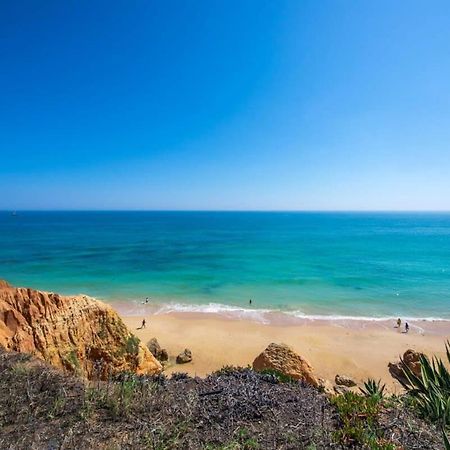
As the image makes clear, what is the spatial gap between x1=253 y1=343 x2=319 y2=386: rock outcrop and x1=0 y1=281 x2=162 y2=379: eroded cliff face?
13.7 ft

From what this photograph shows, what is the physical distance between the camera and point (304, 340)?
20.2 meters

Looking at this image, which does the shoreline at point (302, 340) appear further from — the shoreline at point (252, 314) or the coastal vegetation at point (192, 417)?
the coastal vegetation at point (192, 417)

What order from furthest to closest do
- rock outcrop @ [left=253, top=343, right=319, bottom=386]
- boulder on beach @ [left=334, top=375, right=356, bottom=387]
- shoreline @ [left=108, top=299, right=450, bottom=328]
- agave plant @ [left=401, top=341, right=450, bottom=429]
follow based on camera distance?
shoreline @ [left=108, top=299, right=450, bottom=328]
boulder on beach @ [left=334, top=375, right=356, bottom=387]
rock outcrop @ [left=253, top=343, right=319, bottom=386]
agave plant @ [left=401, top=341, right=450, bottom=429]

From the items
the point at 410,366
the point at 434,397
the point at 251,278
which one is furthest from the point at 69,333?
the point at 251,278

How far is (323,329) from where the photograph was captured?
22.8 m

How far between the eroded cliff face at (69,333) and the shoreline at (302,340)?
519 cm

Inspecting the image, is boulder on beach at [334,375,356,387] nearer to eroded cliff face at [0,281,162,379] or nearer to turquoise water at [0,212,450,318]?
eroded cliff face at [0,281,162,379]

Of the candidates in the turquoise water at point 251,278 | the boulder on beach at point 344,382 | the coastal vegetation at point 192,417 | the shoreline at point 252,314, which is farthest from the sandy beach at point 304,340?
the coastal vegetation at point 192,417

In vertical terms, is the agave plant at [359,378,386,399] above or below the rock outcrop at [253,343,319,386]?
above

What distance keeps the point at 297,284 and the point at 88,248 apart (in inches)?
1730

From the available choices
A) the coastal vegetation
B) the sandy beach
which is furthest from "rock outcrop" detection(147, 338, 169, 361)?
the coastal vegetation

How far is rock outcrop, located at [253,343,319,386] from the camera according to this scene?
406 inches

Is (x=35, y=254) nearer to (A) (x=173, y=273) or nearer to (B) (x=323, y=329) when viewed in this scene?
(A) (x=173, y=273)

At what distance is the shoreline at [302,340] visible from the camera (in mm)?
16594
